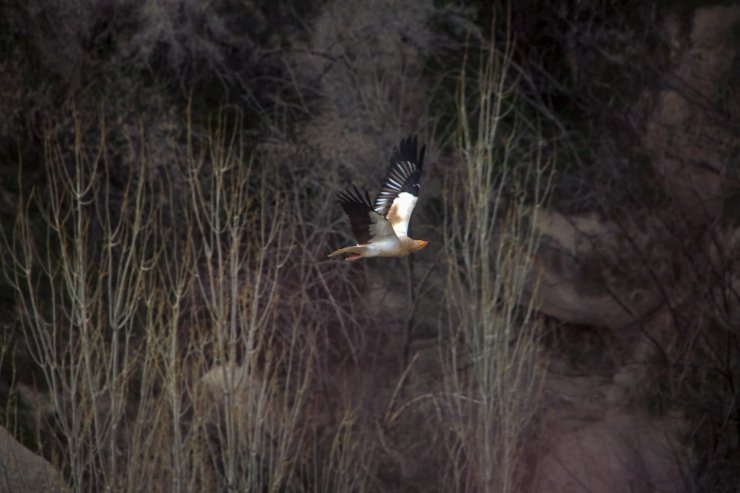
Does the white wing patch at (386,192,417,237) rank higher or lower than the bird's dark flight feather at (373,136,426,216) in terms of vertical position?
lower

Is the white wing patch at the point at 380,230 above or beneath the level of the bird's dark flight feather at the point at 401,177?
beneath

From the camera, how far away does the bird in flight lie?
24.0 feet

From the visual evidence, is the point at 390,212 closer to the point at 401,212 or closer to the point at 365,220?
the point at 401,212

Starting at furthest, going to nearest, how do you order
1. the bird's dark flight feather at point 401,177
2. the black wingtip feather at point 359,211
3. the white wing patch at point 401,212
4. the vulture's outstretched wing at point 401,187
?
1. the bird's dark flight feather at point 401,177
2. the vulture's outstretched wing at point 401,187
3. the white wing patch at point 401,212
4. the black wingtip feather at point 359,211

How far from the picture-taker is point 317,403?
1331 cm

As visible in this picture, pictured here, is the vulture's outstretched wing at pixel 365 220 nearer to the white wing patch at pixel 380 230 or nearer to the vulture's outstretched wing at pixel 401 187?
the white wing patch at pixel 380 230

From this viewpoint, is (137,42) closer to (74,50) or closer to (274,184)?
(74,50)

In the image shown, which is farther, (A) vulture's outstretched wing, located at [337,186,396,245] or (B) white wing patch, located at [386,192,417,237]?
(B) white wing patch, located at [386,192,417,237]

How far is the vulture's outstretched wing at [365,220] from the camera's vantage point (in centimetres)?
726

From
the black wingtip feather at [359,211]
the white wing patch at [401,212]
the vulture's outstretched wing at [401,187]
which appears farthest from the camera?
the vulture's outstretched wing at [401,187]

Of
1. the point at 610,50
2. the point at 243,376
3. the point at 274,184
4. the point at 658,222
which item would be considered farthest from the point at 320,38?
the point at 243,376

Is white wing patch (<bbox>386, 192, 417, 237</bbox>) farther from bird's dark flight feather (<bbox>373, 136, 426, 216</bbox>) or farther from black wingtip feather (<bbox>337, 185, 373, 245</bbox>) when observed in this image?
black wingtip feather (<bbox>337, 185, 373, 245</bbox>)

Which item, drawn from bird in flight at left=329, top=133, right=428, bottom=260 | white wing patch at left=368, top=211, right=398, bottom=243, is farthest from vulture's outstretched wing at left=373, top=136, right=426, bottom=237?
white wing patch at left=368, top=211, right=398, bottom=243

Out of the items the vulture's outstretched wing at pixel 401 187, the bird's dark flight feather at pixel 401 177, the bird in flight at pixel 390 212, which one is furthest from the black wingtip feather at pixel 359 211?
the bird's dark flight feather at pixel 401 177
